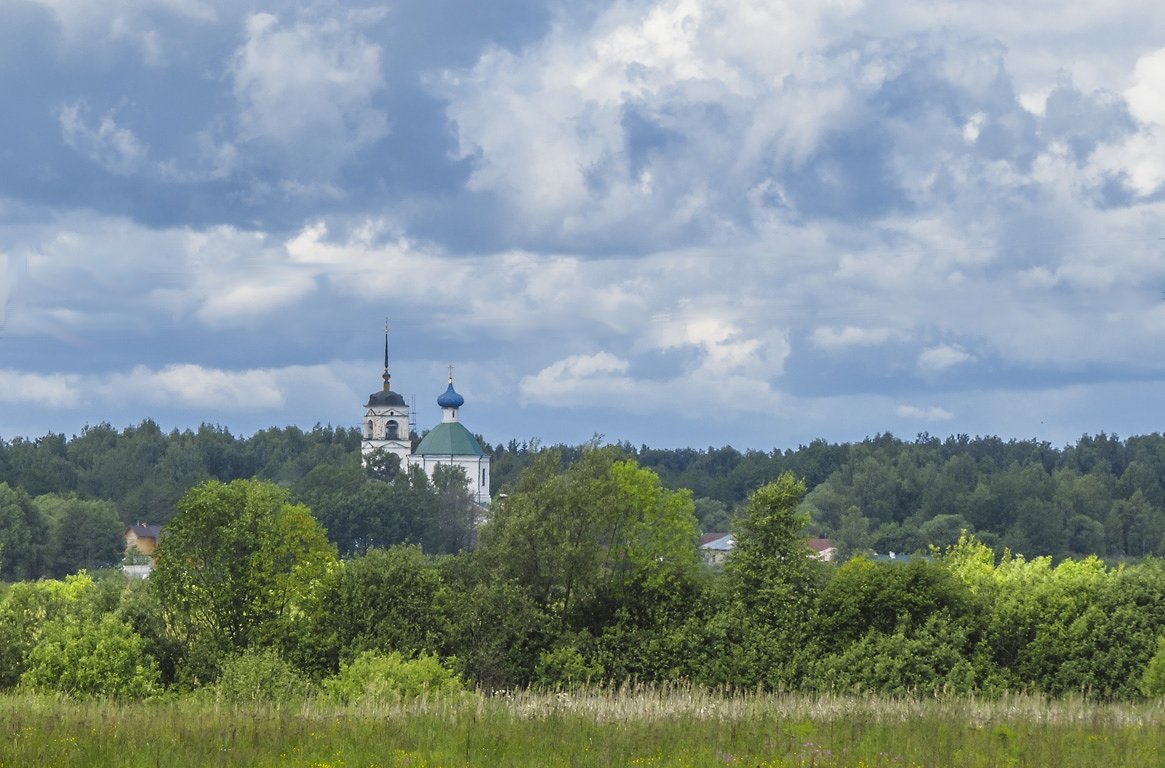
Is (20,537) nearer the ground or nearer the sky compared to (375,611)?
nearer the sky

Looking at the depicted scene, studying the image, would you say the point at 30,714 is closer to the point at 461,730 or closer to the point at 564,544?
the point at 461,730

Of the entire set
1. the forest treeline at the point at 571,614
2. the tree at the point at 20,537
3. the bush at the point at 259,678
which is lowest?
the bush at the point at 259,678

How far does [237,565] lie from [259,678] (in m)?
9.70

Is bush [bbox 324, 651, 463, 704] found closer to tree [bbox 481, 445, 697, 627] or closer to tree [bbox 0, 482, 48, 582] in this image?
tree [bbox 481, 445, 697, 627]

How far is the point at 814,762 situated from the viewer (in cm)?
2342

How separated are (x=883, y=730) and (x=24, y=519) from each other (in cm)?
15677

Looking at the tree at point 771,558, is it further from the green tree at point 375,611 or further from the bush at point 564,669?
the green tree at point 375,611

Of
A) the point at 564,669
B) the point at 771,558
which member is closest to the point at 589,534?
the point at 771,558

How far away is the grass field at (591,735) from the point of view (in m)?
23.7

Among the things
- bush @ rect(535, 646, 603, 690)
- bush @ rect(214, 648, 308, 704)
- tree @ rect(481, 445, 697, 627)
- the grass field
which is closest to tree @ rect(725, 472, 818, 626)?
tree @ rect(481, 445, 697, 627)

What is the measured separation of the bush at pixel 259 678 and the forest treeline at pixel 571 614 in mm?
112

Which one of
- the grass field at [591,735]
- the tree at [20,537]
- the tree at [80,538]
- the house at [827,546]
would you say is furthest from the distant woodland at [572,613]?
the tree at [80,538]

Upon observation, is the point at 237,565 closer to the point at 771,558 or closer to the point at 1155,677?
the point at 771,558

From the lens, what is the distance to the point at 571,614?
1989 inches
